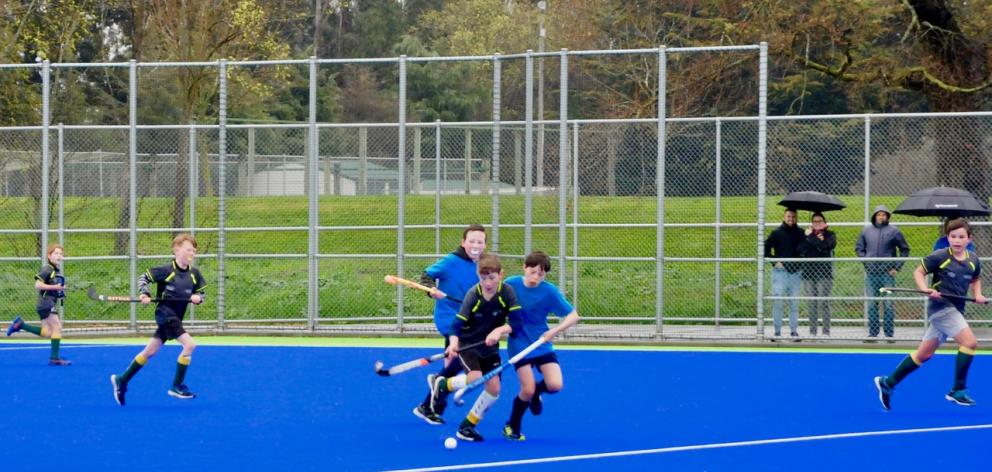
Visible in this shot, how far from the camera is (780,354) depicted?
17.5 metres

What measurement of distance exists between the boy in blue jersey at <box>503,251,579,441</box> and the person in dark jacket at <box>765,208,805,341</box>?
819 centimetres

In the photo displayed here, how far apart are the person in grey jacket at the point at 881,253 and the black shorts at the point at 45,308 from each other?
9653 mm

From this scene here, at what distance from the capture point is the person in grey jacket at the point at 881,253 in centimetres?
1841

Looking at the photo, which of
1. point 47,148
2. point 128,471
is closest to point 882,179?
point 47,148

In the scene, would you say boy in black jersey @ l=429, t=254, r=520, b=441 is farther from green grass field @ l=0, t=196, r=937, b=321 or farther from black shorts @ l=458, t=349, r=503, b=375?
green grass field @ l=0, t=196, r=937, b=321

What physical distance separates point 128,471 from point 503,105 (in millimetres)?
10842

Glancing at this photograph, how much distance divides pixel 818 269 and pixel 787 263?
1.34ft

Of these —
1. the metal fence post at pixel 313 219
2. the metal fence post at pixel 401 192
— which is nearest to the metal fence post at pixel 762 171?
the metal fence post at pixel 401 192

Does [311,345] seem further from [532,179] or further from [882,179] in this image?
[882,179]

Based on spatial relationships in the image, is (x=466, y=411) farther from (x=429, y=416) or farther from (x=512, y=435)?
(x=512, y=435)

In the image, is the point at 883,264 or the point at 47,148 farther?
the point at 47,148

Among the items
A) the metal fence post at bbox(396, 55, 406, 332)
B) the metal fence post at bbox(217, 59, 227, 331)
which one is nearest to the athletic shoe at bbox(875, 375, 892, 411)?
the metal fence post at bbox(396, 55, 406, 332)

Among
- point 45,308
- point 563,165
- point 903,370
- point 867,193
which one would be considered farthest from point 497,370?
point 867,193

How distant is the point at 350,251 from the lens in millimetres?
20969
